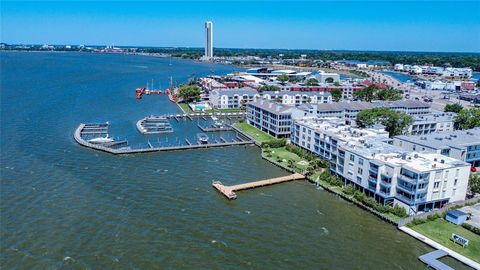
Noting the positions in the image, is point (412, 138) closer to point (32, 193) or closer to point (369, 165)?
point (369, 165)

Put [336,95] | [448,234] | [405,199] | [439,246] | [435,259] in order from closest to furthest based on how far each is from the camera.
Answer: [435,259] → [439,246] → [448,234] → [405,199] → [336,95]

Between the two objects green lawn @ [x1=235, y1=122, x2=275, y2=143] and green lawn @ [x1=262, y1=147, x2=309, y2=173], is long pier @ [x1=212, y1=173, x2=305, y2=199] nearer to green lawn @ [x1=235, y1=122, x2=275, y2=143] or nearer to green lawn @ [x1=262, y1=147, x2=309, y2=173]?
green lawn @ [x1=262, y1=147, x2=309, y2=173]

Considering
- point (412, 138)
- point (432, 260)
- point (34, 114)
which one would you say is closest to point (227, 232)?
point (432, 260)

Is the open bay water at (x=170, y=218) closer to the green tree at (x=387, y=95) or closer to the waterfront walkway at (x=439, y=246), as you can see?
the waterfront walkway at (x=439, y=246)

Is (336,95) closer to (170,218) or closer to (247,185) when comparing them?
(247,185)

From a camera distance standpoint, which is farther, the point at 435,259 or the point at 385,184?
the point at 385,184

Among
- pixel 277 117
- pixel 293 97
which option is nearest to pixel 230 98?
pixel 293 97
